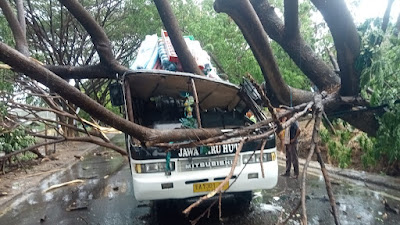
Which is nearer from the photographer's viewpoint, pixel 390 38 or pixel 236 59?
pixel 390 38

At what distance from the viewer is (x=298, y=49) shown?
5.34 metres

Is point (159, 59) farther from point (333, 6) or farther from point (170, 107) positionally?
point (333, 6)

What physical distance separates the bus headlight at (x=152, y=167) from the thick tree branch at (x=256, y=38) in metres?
1.79

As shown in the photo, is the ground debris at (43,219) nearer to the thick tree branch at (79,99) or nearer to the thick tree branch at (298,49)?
the thick tree branch at (79,99)

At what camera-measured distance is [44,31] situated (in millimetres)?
18734

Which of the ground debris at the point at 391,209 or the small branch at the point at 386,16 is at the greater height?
the small branch at the point at 386,16

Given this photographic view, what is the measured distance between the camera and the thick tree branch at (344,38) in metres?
4.14

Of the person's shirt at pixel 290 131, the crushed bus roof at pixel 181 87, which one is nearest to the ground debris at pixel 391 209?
the person's shirt at pixel 290 131

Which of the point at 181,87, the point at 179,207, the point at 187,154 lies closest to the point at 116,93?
the point at 181,87

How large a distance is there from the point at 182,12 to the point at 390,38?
12.0 m

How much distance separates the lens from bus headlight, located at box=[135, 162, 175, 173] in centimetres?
486

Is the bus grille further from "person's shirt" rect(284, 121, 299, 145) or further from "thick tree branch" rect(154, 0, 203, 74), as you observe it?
"person's shirt" rect(284, 121, 299, 145)

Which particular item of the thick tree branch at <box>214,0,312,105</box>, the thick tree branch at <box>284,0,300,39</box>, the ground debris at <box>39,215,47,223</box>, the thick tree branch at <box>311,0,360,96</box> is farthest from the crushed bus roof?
the ground debris at <box>39,215,47,223</box>

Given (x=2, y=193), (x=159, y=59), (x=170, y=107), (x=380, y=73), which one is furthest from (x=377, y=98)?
(x=2, y=193)
